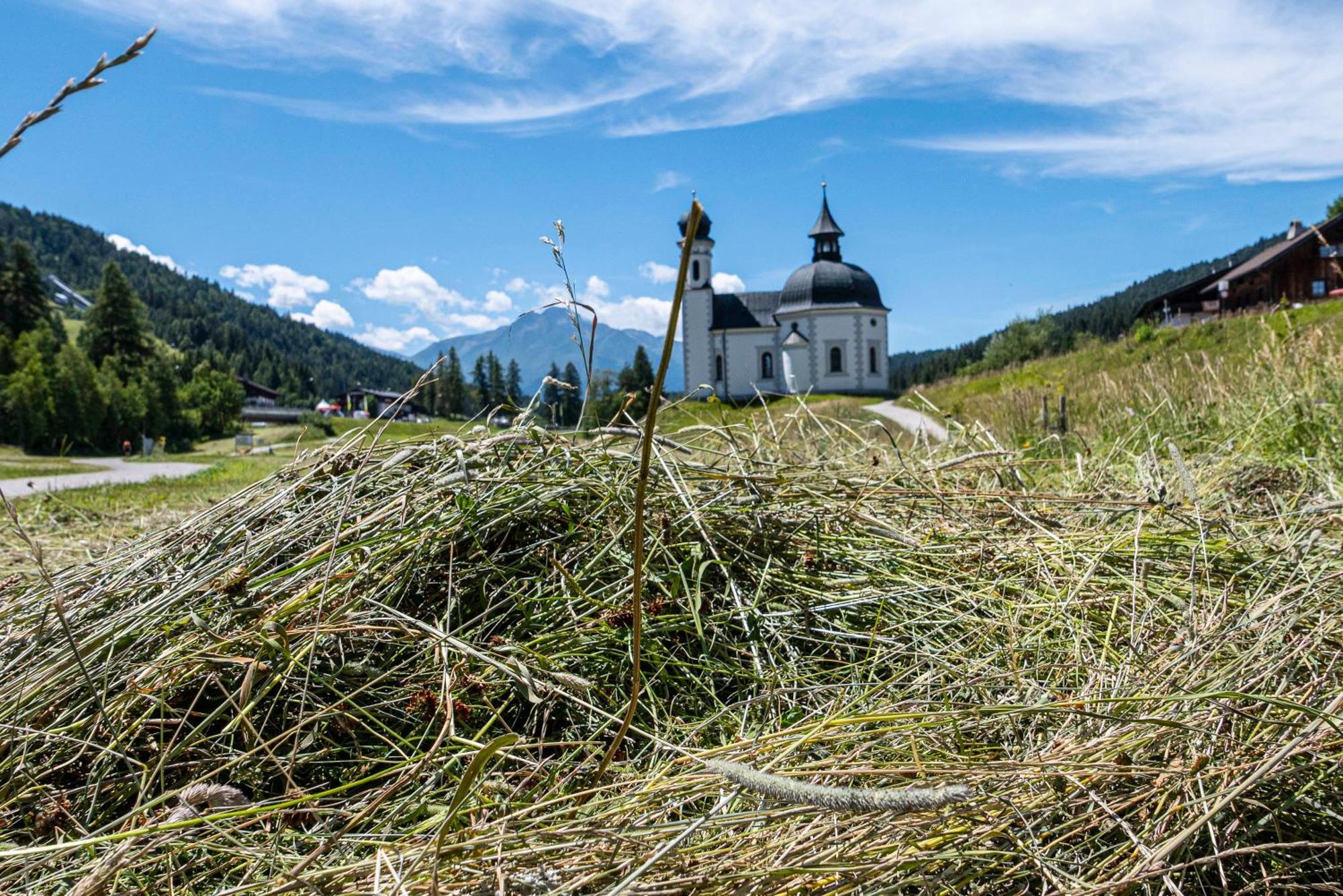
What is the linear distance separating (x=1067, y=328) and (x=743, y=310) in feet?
131

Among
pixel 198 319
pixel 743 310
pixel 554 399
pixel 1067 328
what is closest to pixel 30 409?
pixel 554 399

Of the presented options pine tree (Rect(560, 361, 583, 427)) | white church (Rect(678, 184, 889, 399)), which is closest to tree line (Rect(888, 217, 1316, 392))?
white church (Rect(678, 184, 889, 399))

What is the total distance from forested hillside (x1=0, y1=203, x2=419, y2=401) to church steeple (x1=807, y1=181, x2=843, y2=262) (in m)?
84.7

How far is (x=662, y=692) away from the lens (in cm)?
149

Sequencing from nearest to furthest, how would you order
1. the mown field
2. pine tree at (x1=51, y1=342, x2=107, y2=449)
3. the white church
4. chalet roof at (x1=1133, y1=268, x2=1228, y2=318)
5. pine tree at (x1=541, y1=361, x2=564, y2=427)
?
1. the mown field
2. pine tree at (x1=541, y1=361, x2=564, y2=427)
3. pine tree at (x1=51, y1=342, x2=107, y2=449)
4. chalet roof at (x1=1133, y1=268, x2=1228, y2=318)
5. the white church

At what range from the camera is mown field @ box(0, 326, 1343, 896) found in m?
1.00

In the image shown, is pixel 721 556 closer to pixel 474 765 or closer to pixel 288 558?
pixel 288 558

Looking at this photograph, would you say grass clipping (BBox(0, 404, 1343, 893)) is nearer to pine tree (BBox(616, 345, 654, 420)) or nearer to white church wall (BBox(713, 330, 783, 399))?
pine tree (BBox(616, 345, 654, 420))

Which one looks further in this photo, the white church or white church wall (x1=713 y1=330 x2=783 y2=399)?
white church wall (x1=713 y1=330 x2=783 y2=399)

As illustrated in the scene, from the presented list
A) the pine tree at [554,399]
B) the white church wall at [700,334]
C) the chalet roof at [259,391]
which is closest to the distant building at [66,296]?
the chalet roof at [259,391]

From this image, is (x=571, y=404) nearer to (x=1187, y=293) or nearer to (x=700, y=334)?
(x=700, y=334)

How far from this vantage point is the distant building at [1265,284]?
111 ft

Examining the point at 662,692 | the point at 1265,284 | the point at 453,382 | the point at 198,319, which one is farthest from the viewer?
the point at 198,319

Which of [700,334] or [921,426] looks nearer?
[921,426]
